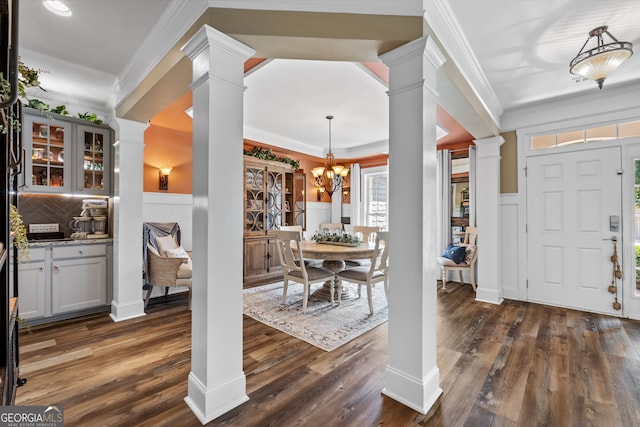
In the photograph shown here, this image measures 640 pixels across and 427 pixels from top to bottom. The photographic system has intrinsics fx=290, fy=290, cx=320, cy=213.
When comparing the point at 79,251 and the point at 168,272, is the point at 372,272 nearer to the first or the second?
the point at 168,272

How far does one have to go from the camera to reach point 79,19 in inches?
86.5

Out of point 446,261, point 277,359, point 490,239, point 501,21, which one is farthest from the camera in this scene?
point 446,261

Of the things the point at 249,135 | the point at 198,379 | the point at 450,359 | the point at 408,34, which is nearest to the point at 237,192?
the point at 198,379

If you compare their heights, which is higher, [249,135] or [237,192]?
[249,135]

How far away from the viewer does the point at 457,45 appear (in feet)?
7.68

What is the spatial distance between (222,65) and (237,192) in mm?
764

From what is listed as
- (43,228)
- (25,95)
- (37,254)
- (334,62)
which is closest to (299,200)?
(334,62)

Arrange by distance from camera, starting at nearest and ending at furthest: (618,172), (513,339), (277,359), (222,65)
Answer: (222,65) → (277,359) → (513,339) → (618,172)

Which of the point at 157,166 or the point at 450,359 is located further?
the point at 157,166

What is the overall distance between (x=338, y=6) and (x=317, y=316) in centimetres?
291

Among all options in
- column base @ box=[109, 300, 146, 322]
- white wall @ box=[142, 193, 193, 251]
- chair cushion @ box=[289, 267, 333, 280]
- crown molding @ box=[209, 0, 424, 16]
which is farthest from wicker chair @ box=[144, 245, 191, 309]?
crown molding @ box=[209, 0, 424, 16]

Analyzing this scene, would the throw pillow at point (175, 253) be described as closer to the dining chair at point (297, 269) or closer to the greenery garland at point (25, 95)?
the dining chair at point (297, 269)

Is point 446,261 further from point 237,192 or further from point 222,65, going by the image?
point 222,65

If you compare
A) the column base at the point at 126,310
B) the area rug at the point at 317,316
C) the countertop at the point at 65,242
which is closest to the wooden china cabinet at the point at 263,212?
the area rug at the point at 317,316
